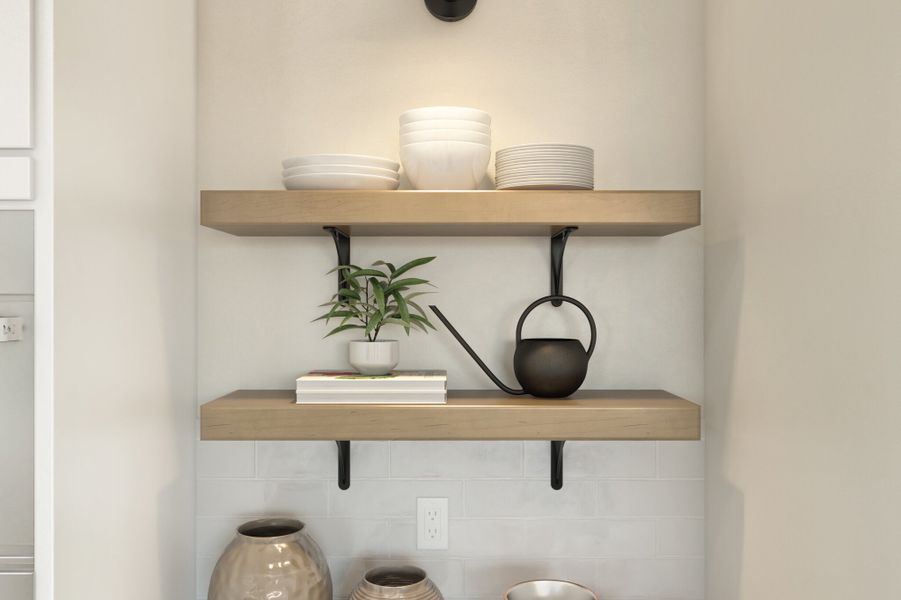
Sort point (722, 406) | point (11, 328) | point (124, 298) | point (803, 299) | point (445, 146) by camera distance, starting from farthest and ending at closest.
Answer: point (722, 406) < point (445, 146) < point (124, 298) < point (803, 299) < point (11, 328)

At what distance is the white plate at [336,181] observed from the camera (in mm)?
1337

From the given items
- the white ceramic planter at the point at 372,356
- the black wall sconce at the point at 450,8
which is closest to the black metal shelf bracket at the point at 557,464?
the white ceramic planter at the point at 372,356

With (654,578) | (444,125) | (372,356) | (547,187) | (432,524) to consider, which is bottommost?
(654,578)

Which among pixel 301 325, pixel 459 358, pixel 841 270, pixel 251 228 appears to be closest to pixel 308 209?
pixel 251 228

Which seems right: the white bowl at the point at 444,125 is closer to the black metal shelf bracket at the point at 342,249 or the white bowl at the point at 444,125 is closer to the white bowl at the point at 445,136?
the white bowl at the point at 445,136

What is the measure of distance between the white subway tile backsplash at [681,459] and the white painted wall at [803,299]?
39 mm

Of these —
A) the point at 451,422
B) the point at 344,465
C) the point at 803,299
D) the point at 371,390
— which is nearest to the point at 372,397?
the point at 371,390

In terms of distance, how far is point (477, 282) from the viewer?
1.57m

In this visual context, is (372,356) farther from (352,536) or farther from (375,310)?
(352,536)

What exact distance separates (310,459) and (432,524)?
29 cm

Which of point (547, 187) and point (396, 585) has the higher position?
point (547, 187)

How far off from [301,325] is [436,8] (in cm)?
71

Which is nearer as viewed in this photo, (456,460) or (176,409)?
(176,409)

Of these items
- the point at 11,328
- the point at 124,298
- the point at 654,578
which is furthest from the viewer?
the point at 654,578
